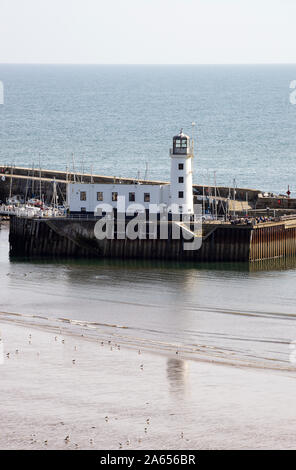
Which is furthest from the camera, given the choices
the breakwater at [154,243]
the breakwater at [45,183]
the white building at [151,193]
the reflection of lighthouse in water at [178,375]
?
the breakwater at [45,183]

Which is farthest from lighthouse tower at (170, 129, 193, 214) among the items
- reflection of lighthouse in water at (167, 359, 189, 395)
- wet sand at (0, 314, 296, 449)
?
reflection of lighthouse in water at (167, 359, 189, 395)

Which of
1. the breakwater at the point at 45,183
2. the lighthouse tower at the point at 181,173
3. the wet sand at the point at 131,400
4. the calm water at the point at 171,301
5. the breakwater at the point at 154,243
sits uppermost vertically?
the lighthouse tower at the point at 181,173

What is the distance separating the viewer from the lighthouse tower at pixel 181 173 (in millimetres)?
80438

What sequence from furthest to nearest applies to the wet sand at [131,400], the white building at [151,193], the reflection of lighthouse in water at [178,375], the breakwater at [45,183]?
the breakwater at [45,183] < the white building at [151,193] < the reflection of lighthouse in water at [178,375] < the wet sand at [131,400]

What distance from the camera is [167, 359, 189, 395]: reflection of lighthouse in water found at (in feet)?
161

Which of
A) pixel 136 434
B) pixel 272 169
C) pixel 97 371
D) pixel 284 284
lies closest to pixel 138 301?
pixel 284 284

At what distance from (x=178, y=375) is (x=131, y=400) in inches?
147

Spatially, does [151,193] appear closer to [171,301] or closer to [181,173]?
[181,173]

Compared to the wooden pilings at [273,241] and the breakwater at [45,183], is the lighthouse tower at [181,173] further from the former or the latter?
the breakwater at [45,183]

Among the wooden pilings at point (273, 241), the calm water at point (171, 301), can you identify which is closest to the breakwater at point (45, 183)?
the wooden pilings at point (273, 241)

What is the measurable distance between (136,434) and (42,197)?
183 ft

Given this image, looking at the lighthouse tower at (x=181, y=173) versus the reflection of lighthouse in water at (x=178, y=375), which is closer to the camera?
the reflection of lighthouse in water at (x=178, y=375)

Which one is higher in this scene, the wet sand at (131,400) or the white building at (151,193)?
the white building at (151,193)
